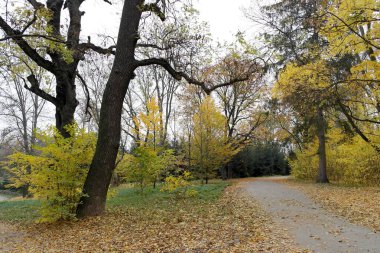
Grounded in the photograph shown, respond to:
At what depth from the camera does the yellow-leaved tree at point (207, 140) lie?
2288 centimetres

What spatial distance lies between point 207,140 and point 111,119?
14633 mm

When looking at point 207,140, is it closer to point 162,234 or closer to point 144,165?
point 144,165

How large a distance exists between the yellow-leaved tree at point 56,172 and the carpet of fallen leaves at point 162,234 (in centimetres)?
48

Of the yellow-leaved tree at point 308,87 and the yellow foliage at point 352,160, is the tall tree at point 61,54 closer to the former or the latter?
the yellow-leaved tree at point 308,87

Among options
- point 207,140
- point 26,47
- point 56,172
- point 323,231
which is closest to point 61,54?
point 26,47

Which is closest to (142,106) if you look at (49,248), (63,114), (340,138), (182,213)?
(340,138)

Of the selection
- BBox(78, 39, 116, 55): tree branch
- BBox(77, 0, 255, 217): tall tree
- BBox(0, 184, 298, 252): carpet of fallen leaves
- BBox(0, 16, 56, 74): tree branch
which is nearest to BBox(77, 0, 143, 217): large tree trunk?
BBox(77, 0, 255, 217): tall tree

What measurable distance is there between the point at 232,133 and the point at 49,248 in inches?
1043

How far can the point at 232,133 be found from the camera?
31.6 metres

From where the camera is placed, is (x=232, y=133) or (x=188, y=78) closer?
(x=188, y=78)

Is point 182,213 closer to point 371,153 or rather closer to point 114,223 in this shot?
point 114,223

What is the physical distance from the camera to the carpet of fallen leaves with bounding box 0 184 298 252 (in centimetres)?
550

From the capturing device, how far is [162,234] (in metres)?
6.44

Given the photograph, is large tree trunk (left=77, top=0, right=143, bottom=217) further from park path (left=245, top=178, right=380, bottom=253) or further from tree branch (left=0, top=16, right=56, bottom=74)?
park path (left=245, top=178, right=380, bottom=253)
